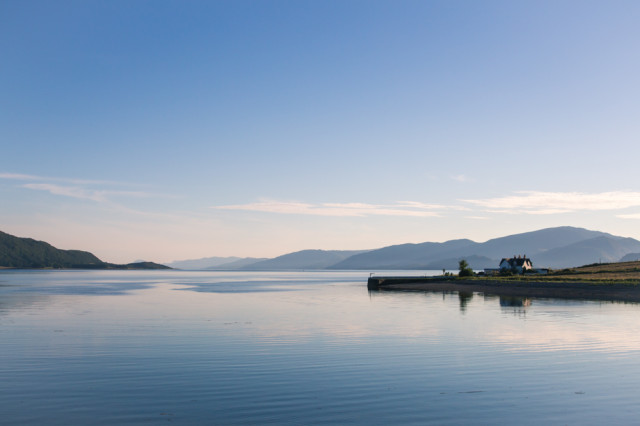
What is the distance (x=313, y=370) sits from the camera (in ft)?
82.9

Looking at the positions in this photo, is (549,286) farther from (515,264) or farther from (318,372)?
(318,372)

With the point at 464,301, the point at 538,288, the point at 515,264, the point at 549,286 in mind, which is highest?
the point at 515,264

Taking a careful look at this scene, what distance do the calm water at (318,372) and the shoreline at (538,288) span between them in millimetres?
43106

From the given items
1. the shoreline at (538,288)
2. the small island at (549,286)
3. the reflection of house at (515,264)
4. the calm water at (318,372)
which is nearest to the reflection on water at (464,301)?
the shoreline at (538,288)

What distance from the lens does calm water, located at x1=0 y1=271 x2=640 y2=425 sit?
17.8 metres

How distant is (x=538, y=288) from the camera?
3868 inches

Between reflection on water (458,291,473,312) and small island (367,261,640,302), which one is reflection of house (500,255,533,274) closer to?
small island (367,261,640,302)

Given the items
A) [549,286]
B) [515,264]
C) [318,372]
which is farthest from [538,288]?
[318,372]

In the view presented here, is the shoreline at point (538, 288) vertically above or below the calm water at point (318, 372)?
above

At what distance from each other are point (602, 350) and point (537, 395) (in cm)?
1414

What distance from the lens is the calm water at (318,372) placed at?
58.5 feet

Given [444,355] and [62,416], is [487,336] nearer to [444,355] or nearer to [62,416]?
[444,355]

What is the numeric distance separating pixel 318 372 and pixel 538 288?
85398 mm

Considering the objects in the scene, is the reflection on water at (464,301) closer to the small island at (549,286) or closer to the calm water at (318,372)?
the small island at (549,286)
